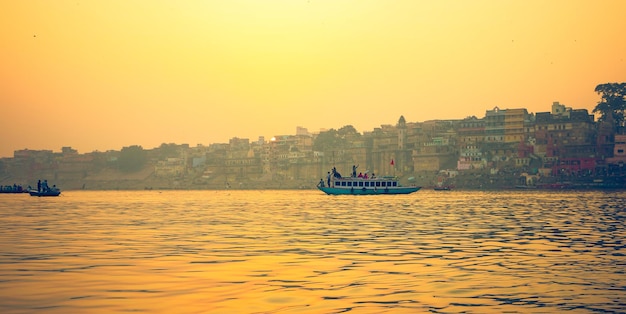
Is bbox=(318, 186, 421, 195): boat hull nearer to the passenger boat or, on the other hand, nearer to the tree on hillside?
the passenger boat

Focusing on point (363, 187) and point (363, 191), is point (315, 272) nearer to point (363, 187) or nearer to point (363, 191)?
point (363, 191)

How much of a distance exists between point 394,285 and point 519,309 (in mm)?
3385

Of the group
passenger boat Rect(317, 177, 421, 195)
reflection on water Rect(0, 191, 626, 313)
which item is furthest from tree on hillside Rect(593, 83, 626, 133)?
reflection on water Rect(0, 191, 626, 313)

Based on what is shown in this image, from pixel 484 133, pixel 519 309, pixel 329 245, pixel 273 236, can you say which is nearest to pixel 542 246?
pixel 329 245

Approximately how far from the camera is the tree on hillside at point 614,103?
184m

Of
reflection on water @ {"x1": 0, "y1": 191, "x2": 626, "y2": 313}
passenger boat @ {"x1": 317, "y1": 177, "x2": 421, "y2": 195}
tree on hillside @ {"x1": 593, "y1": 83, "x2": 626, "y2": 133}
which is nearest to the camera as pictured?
reflection on water @ {"x1": 0, "y1": 191, "x2": 626, "y2": 313}

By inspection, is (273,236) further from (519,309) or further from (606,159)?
(606,159)

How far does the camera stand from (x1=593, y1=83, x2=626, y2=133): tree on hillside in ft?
603

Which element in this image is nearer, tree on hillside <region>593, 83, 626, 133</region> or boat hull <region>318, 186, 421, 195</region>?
boat hull <region>318, 186, 421, 195</region>

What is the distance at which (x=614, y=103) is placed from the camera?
604ft

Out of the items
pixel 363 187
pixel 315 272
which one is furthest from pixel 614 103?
pixel 315 272

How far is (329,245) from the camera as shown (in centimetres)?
2453

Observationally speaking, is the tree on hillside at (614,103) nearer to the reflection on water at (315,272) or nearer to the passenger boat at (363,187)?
the passenger boat at (363,187)

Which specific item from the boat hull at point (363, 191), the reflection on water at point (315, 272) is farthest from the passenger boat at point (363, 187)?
the reflection on water at point (315, 272)
